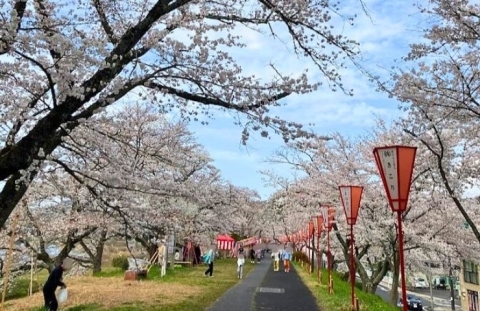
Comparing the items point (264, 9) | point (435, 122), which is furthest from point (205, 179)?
point (264, 9)

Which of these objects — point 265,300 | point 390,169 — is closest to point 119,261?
point 265,300

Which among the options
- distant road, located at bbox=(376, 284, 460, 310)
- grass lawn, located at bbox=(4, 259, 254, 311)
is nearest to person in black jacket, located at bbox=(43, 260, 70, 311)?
grass lawn, located at bbox=(4, 259, 254, 311)

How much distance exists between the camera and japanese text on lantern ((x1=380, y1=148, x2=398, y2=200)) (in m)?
6.27

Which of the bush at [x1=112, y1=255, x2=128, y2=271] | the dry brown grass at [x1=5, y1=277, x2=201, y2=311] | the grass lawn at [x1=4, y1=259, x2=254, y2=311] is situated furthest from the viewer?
the bush at [x1=112, y1=255, x2=128, y2=271]

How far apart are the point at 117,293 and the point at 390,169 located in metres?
8.95

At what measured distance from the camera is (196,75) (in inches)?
231

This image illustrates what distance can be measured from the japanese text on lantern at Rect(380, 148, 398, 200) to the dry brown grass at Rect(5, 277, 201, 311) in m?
6.62

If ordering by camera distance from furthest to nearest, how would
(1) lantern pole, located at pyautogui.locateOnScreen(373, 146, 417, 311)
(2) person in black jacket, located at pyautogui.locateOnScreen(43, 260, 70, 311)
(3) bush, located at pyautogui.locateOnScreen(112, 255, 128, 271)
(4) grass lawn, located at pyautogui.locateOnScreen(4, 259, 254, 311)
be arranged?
1. (3) bush, located at pyautogui.locateOnScreen(112, 255, 128, 271)
2. (4) grass lawn, located at pyautogui.locateOnScreen(4, 259, 254, 311)
3. (2) person in black jacket, located at pyautogui.locateOnScreen(43, 260, 70, 311)
4. (1) lantern pole, located at pyautogui.locateOnScreen(373, 146, 417, 311)

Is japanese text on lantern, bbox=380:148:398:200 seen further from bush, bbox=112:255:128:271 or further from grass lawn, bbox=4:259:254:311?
bush, bbox=112:255:128:271

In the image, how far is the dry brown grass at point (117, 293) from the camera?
439 inches

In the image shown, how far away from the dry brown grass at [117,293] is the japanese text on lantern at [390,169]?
662cm

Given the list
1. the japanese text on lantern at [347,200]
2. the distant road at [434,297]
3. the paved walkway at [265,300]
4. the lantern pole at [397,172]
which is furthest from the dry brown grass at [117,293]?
the distant road at [434,297]

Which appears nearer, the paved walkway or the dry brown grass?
the paved walkway

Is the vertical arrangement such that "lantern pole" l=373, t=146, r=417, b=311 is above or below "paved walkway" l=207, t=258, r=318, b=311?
above
